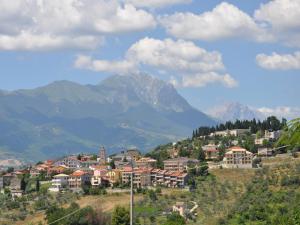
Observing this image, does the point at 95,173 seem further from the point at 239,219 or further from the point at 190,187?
the point at 239,219

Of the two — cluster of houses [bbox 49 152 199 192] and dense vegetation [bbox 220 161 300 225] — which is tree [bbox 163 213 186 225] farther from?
cluster of houses [bbox 49 152 199 192]

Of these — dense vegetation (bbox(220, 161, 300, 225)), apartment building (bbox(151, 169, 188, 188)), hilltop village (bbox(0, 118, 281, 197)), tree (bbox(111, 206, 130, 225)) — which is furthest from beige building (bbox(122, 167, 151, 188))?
tree (bbox(111, 206, 130, 225))

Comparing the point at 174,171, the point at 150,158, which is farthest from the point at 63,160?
the point at 174,171

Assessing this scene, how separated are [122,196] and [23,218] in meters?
13.7

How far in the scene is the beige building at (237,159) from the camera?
93.8 metres

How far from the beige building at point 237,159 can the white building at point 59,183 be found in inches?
1030

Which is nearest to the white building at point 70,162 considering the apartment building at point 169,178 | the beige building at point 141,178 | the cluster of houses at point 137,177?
the cluster of houses at point 137,177

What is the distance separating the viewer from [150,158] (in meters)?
120

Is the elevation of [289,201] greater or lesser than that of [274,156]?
lesser

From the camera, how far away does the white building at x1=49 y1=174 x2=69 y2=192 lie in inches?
3930

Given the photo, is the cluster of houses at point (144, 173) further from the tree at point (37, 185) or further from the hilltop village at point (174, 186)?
the tree at point (37, 185)

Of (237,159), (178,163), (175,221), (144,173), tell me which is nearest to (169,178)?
(144,173)

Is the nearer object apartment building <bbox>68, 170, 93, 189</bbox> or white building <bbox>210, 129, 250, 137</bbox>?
apartment building <bbox>68, 170, 93, 189</bbox>

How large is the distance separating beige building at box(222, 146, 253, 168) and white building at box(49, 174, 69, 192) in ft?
85.8
